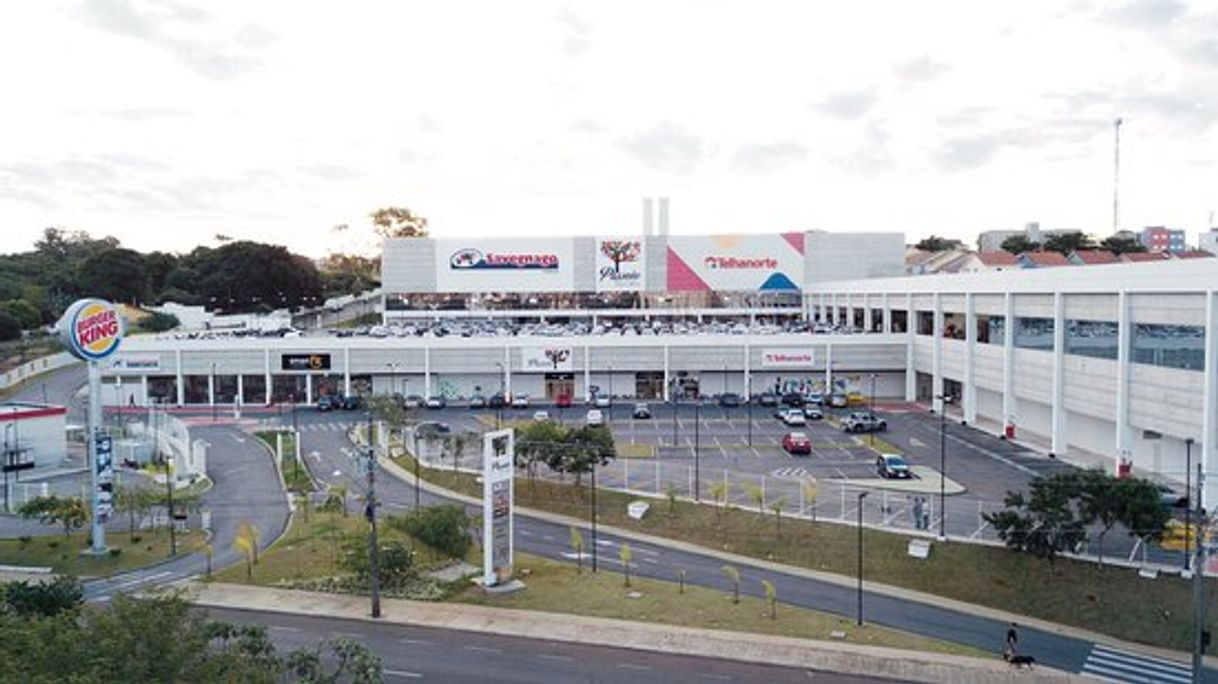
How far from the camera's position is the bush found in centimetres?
3731

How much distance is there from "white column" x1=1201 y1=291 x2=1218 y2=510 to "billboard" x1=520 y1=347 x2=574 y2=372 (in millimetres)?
50730

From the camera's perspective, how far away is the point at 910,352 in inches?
3105

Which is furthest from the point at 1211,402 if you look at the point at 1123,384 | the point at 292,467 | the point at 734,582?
the point at 292,467

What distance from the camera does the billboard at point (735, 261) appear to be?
107562 millimetres

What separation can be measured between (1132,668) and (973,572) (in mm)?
7018

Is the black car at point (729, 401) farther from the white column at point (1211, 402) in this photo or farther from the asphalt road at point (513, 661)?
the asphalt road at point (513, 661)

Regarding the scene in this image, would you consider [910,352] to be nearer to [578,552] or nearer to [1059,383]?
[1059,383]

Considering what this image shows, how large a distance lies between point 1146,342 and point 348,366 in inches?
2376

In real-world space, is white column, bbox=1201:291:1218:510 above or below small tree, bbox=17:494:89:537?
above

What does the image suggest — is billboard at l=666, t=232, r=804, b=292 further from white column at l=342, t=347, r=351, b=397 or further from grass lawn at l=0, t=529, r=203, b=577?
grass lawn at l=0, t=529, r=203, b=577

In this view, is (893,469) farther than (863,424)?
No

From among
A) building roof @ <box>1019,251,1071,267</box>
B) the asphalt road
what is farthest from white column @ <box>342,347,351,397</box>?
building roof @ <box>1019,251,1071,267</box>

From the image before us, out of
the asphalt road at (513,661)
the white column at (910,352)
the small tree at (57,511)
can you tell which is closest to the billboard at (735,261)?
the white column at (910,352)

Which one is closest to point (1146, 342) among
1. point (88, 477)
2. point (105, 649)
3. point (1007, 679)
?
point (1007, 679)
